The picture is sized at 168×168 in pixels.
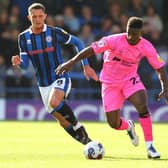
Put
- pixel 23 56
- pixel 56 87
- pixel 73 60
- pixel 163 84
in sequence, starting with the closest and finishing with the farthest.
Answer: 1. pixel 73 60
2. pixel 163 84
3. pixel 56 87
4. pixel 23 56

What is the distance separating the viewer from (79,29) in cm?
2078

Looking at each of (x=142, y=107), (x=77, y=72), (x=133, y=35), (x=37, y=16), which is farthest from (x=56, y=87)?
(x=77, y=72)

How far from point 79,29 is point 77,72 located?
4.36 feet

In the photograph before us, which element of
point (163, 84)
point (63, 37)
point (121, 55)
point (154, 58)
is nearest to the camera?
point (163, 84)

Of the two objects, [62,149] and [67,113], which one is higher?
[67,113]

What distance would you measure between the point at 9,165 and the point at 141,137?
18.1 feet

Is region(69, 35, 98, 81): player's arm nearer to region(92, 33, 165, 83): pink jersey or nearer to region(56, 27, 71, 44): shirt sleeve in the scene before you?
region(56, 27, 71, 44): shirt sleeve

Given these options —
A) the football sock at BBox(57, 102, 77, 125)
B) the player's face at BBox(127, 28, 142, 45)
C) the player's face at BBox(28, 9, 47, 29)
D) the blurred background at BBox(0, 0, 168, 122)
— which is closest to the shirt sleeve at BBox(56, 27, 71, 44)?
the player's face at BBox(28, 9, 47, 29)

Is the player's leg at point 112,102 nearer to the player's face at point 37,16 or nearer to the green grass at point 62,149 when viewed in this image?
the green grass at point 62,149

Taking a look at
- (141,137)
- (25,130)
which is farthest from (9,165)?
(25,130)

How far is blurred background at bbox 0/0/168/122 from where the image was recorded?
786 inches

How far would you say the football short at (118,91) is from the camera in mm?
10945

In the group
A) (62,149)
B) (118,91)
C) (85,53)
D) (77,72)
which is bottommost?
(62,149)

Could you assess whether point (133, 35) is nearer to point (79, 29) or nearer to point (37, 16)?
point (37, 16)
